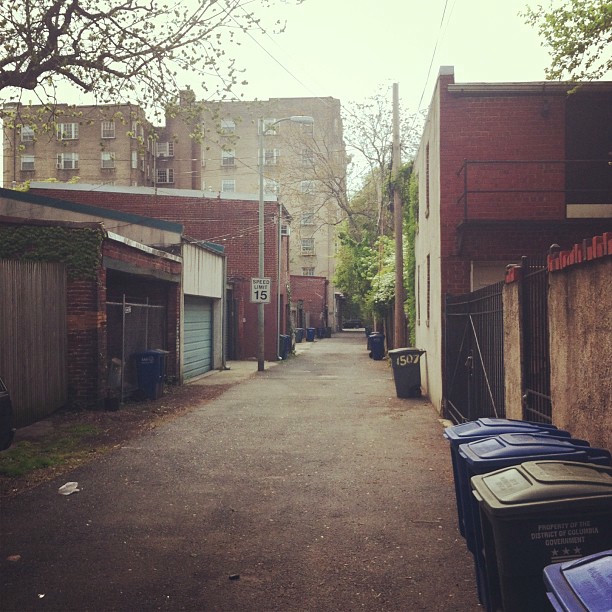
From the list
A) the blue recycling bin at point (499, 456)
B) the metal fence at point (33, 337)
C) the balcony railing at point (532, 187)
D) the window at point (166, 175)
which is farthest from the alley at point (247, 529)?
the window at point (166, 175)

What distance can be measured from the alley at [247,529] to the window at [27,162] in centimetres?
Answer: 5034

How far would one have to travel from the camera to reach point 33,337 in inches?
469

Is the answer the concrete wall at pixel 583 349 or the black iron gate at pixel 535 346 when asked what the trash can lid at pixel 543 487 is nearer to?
the concrete wall at pixel 583 349

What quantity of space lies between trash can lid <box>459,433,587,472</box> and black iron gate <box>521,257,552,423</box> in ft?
9.64

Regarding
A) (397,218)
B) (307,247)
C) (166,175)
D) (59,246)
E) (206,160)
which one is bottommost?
(59,246)

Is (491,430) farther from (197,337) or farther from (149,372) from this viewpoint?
(197,337)

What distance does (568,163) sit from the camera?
13656 mm

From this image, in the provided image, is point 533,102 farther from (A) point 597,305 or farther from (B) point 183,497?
(B) point 183,497

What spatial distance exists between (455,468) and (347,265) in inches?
1935

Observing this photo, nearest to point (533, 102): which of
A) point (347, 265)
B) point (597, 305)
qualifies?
point (597, 305)

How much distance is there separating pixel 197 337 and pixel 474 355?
43.1 ft

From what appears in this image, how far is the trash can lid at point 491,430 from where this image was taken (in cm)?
464

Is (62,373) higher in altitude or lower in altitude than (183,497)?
higher

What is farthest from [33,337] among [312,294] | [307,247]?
[307,247]
